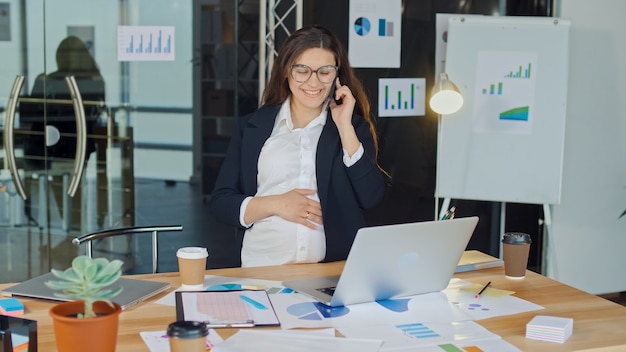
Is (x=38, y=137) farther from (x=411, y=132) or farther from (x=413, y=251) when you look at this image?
(x=413, y=251)

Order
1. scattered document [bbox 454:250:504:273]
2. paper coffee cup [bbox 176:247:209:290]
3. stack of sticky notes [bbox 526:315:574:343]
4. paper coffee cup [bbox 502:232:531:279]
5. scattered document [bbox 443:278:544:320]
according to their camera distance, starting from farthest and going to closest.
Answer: scattered document [bbox 454:250:504:273], paper coffee cup [bbox 502:232:531:279], paper coffee cup [bbox 176:247:209:290], scattered document [bbox 443:278:544:320], stack of sticky notes [bbox 526:315:574:343]

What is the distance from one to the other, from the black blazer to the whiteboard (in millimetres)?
1748

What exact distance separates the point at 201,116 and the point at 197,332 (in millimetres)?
3291

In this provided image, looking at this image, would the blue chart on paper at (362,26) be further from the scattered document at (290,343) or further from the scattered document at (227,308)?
the scattered document at (290,343)

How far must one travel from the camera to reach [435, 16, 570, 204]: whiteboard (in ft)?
15.2

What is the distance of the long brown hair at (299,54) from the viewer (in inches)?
115

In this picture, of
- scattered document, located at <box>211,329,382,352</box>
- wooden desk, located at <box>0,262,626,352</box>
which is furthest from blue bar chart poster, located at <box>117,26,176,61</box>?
scattered document, located at <box>211,329,382,352</box>

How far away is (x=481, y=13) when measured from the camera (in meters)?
5.19

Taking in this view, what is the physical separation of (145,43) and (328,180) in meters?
2.09

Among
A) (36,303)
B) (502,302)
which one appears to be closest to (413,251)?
(502,302)

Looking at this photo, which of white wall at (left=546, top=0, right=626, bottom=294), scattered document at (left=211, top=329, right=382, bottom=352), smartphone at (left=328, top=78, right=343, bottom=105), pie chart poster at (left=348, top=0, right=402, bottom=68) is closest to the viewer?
scattered document at (left=211, top=329, right=382, bottom=352)

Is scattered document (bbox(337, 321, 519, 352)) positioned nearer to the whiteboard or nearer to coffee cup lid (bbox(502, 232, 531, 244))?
coffee cup lid (bbox(502, 232, 531, 244))

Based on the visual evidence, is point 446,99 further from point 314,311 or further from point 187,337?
point 187,337

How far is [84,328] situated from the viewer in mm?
1581
